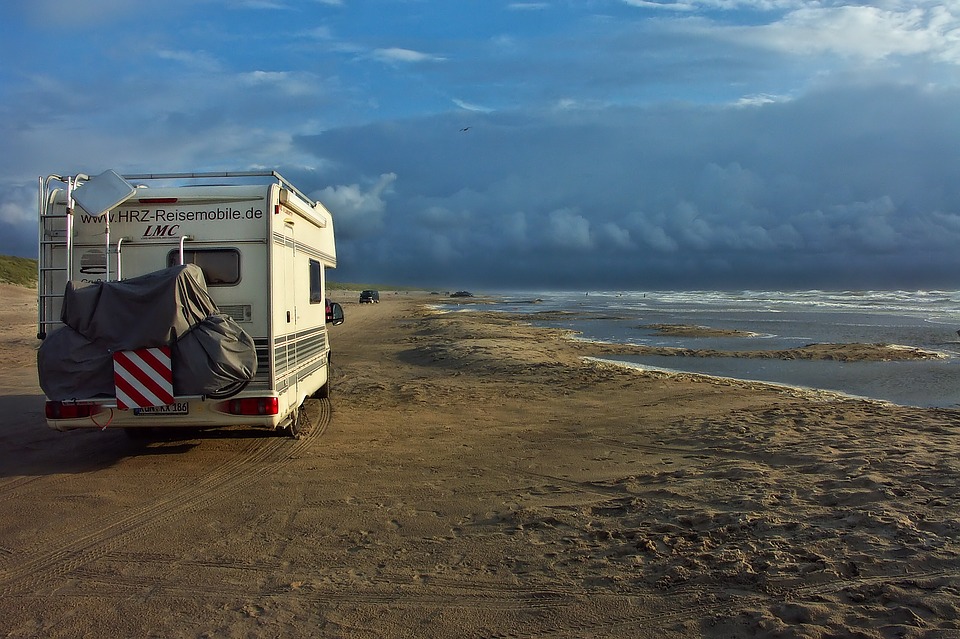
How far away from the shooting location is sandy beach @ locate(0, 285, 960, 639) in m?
4.08

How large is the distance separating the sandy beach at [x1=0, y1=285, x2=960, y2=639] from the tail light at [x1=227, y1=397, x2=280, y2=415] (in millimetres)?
689

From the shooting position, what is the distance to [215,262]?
7609 mm

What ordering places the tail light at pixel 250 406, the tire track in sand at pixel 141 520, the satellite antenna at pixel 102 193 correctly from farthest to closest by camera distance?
the tail light at pixel 250 406, the satellite antenna at pixel 102 193, the tire track in sand at pixel 141 520

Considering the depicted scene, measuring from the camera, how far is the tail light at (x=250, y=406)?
7.39 m

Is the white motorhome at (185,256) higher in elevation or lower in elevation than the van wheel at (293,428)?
higher

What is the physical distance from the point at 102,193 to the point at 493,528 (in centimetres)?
557

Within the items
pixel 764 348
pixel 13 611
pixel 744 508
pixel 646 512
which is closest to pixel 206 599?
pixel 13 611

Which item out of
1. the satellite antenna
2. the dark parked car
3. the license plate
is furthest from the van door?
the dark parked car

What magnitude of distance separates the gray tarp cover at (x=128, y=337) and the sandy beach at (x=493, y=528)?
1124mm

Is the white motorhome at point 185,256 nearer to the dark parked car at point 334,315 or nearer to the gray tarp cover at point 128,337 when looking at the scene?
the gray tarp cover at point 128,337

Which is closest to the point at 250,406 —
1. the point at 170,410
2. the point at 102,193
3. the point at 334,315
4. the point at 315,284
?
the point at 170,410

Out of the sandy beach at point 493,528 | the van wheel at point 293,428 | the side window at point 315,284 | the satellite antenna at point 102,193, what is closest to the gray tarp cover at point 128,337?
the satellite antenna at point 102,193

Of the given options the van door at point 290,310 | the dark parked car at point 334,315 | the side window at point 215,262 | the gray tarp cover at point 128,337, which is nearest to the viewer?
the gray tarp cover at point 128,337

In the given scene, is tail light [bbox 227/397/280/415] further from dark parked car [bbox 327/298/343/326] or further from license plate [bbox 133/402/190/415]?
dark parked car [bbox 327/298/343/326]
